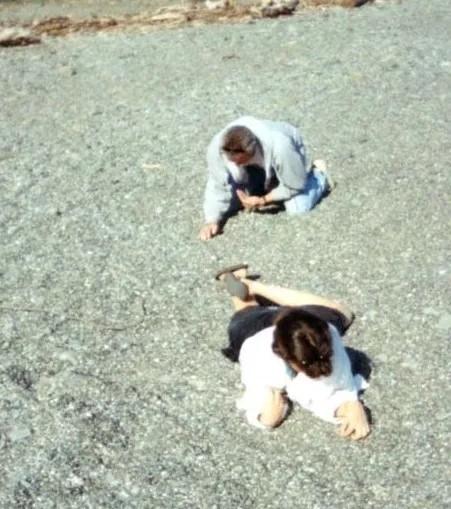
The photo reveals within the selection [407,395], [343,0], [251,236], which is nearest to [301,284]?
[251,236]

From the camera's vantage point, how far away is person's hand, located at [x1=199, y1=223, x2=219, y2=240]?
780cm

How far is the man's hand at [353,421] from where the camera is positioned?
222 inches

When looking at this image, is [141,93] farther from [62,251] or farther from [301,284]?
[301,284]

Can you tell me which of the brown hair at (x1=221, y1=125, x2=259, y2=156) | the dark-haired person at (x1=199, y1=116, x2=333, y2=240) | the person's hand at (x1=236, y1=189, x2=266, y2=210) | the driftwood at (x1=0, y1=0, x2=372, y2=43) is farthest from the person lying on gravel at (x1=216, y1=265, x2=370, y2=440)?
the driftwood at (x1=0, y1=0, x2=372, y2=43)

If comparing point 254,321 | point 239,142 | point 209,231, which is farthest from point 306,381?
point 209,231

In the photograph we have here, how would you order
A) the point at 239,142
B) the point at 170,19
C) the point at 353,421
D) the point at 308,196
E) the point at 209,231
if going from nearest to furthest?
the point at 353,421
the point at 239,142
the point at 209,231
the point at 308,196
the point at 170,19

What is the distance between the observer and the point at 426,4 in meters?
13.6

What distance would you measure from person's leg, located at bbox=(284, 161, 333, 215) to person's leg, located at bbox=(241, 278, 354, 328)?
1.24 metres

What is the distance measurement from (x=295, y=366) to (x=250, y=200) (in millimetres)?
2576

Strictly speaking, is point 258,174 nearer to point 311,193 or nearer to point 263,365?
point 311,193

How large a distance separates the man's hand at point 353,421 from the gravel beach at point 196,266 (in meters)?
0.08

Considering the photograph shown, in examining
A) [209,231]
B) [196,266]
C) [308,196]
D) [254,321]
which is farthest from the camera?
[308,196]

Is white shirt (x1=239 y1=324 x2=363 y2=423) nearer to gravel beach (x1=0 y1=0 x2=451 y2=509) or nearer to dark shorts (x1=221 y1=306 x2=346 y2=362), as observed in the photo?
gravel beach (x1=0 y1=0 x2=451 y2=509)

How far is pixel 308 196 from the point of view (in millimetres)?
7980
